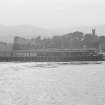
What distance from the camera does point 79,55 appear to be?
8362cm

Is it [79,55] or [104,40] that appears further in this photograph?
[104,40]

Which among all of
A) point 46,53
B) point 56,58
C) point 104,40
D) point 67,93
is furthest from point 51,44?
point 67,93

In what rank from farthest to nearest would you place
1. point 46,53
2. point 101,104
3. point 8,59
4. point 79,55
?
1. point 46,53
2. point 79,55
3. point 8,59
4. point 101,104

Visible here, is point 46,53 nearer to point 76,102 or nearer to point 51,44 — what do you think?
point 51,44

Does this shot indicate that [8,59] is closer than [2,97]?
No

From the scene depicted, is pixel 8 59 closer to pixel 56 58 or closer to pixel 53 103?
pixel 56 58

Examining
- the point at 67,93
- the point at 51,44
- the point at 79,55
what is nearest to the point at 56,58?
the point at 79,55

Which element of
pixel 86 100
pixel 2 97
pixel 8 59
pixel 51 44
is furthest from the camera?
pixel 51 44

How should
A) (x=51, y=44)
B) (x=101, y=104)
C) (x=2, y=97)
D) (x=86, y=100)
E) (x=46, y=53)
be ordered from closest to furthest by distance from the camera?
1. (x=101, y=104)
2. (x=86, y=100)
3. (x=2, y=97)
4. (x=46, y=53)
5. (x=51, y=44)

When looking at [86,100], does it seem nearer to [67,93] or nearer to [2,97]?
[67,93]

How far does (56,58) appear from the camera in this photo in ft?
261

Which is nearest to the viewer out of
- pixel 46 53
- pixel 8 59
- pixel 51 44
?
pixel 8 59

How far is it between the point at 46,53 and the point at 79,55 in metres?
12.6

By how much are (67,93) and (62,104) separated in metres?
3.58
